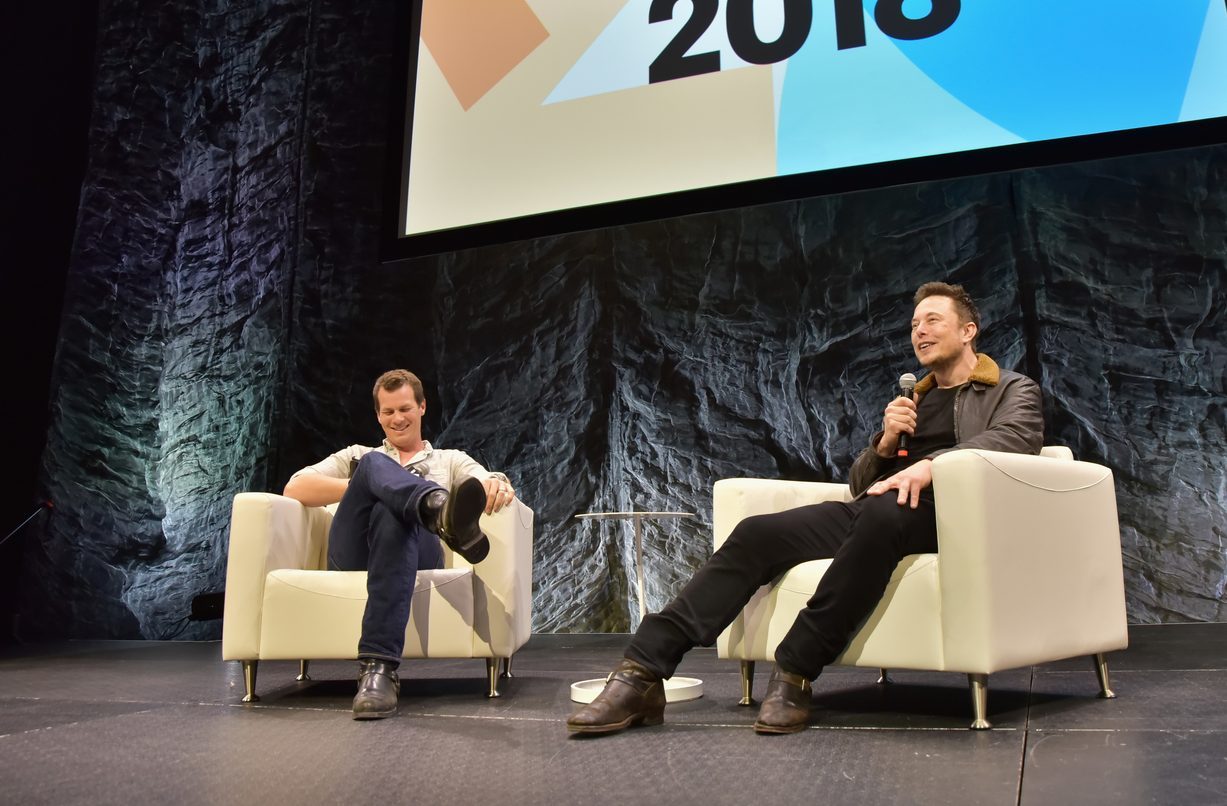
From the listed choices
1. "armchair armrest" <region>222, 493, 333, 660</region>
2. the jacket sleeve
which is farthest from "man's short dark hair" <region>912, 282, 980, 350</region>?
"armchair armrest" <region>222, 493, 333, 660</region>

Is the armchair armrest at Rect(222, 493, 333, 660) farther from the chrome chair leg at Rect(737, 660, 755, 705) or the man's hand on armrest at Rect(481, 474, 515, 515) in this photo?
the chrome chair leg at Rect(737, 660, 755, 705)

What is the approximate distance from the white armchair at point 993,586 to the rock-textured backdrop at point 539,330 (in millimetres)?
1542

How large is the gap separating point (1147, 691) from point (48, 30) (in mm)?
5292

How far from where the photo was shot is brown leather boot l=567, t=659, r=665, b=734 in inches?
66.4

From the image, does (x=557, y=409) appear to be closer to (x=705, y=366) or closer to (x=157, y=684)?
(x=705, y=366)

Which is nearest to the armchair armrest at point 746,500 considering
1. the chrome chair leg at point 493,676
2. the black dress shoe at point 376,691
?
the chrome chair leg at point 493,676

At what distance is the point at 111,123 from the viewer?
4703mm

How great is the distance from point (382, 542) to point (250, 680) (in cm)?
51

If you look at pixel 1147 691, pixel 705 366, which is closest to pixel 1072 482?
pixel 1147 691

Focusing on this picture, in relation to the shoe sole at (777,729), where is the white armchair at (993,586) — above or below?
above

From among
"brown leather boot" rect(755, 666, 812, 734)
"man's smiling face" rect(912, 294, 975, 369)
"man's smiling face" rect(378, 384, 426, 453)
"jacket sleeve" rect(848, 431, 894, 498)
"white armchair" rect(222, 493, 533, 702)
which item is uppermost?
"man's smiling face" rect(912, 294, 975, 369)

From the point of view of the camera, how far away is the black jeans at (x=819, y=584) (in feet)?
5.82

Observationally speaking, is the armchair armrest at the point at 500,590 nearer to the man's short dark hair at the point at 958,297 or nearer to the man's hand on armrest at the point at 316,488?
the man's hand on armrest at the point at 316,488

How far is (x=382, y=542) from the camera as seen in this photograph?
2.15 metres
